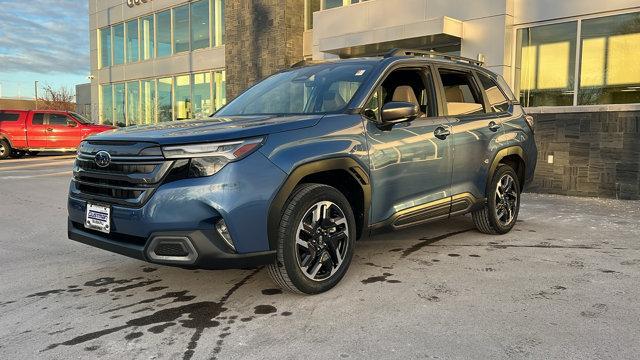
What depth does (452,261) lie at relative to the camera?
4.83m

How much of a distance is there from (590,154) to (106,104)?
2418 centimetres

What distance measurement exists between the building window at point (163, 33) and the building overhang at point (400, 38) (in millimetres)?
11346

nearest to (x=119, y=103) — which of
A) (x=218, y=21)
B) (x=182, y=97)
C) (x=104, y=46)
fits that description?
(x=104, y=46)

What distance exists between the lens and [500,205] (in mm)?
5875

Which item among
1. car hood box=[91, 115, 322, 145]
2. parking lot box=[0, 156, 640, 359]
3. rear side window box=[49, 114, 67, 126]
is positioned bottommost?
parking lot box=[0, 156, 640, 359]

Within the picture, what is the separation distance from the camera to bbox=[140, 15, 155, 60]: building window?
2370 centimetres

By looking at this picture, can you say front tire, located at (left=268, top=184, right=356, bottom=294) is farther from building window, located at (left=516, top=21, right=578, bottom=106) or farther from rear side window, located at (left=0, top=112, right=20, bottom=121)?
rear side window, located at (left=0, top=112, right=20, bottom=121)

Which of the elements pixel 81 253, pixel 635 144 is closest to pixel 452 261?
pixel 81 253

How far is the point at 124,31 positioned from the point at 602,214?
2366 cm

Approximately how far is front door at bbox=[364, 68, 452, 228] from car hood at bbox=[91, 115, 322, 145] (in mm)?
639

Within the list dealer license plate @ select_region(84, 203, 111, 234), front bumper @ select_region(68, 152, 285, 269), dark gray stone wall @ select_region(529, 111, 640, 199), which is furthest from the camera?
dark gray stone wall @ select_region(529, 111, 640, 199)

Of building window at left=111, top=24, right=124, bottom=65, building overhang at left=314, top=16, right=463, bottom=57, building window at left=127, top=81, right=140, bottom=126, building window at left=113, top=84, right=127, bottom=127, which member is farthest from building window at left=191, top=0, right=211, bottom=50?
building overhang at left=314, top=16, right=463, bottom=57

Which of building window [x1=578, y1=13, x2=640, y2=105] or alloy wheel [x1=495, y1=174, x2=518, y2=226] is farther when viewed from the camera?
building window [x1=578, y1=13, x2=640, y2=105]

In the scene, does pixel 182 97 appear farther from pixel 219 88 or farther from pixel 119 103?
pixel 119 103
